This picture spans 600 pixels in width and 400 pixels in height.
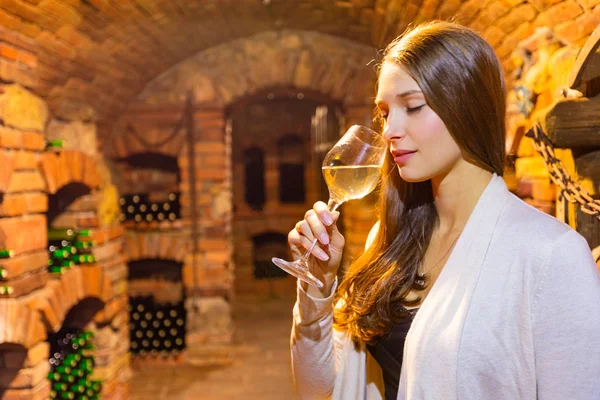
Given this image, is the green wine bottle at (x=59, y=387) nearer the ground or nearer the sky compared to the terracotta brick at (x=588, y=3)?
nearer the ground

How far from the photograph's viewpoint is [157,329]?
4.58m

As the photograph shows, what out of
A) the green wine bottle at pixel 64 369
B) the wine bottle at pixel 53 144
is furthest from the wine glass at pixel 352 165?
the green wine bottle at pixel 64 369

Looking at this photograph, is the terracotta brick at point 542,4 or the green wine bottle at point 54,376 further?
the green wine bottle at point 54,376

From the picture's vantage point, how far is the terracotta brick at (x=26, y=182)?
2271 mm

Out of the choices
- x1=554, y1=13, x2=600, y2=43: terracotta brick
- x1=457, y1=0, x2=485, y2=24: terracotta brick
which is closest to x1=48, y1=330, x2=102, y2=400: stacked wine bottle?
x1=457, y1=0, x2=485, y2=24: terracotta brick

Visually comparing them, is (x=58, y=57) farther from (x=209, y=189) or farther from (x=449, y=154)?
(x=449, y=154)

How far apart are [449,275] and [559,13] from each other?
4.83 ft

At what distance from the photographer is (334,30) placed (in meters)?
3.95

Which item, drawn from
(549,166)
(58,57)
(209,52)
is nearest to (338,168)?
(549,166)

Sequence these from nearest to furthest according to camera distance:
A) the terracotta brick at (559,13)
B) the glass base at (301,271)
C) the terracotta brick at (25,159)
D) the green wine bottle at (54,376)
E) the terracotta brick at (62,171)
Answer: the glass base at (301,271) < the terracotta brick at (559,13) < the terracotta brick at (25,159) < the terracotta brick at (62,171) < the green wine bottle at (54,376)

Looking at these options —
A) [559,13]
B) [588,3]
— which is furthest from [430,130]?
[559,13]

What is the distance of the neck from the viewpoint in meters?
1.05

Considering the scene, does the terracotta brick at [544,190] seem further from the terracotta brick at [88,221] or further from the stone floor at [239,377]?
the terracotta brick at [88,221]

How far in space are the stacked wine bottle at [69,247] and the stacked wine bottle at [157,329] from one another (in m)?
1.53
